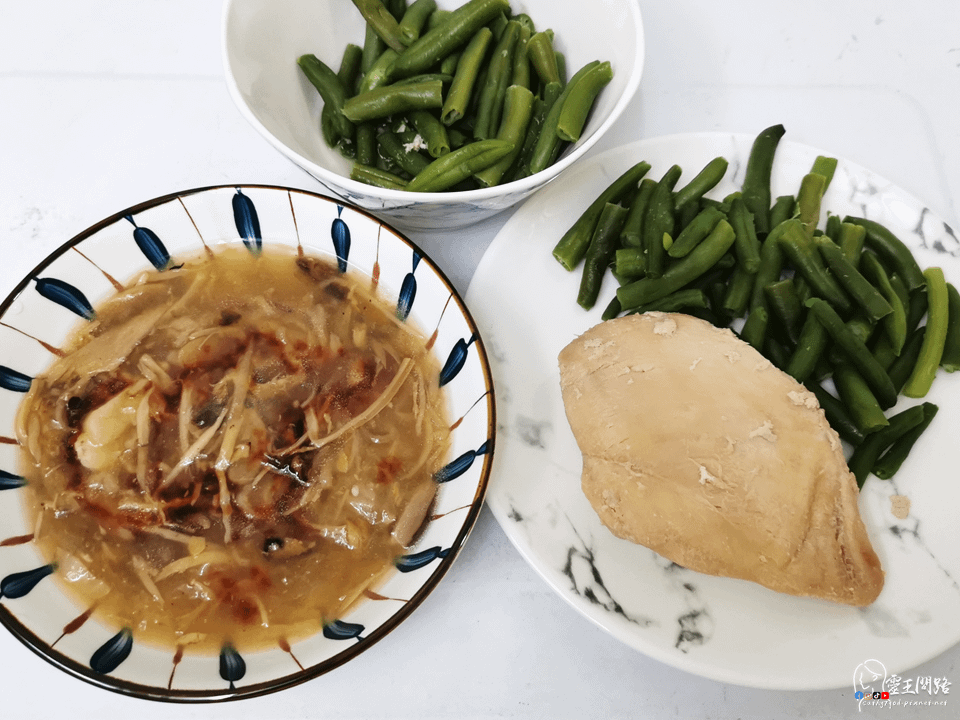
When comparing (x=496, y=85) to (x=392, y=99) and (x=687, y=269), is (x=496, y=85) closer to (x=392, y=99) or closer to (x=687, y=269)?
(x=392, y=99)

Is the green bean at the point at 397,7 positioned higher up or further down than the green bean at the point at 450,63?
higher up

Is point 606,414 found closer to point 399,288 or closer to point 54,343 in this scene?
point 399,288

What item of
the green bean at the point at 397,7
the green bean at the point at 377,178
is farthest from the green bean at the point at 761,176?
the green bean at the point at 397,7

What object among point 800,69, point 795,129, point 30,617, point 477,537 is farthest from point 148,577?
point 800,69

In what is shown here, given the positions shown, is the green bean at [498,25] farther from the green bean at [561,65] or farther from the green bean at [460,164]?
the green bean at [460,164]

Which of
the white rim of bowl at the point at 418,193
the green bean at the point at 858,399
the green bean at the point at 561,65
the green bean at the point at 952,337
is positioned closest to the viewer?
the white rim of bowl at the point at 418,193

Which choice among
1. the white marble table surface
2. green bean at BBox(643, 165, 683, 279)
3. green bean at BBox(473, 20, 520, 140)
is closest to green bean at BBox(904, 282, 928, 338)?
the white marble table surface
